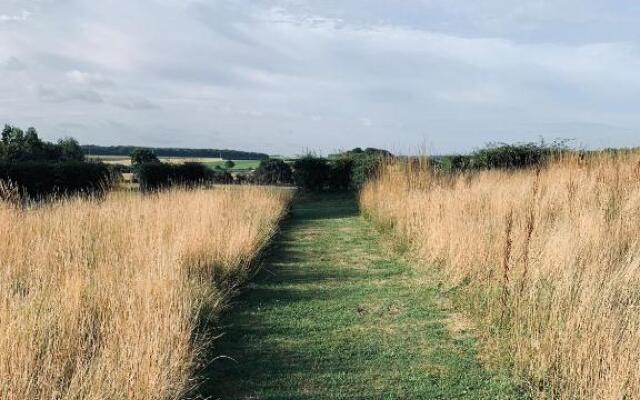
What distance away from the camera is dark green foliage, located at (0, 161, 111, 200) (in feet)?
38.8

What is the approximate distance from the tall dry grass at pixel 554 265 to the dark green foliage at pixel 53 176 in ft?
25.2

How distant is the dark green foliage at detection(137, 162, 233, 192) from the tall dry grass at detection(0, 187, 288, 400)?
7.72 meters

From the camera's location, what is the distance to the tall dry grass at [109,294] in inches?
114

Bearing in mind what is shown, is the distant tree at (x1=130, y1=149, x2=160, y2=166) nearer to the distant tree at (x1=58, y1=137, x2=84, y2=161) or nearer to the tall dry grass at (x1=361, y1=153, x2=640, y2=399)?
the distant tree at (x1=58, y1=137, x2=84, y2=161)

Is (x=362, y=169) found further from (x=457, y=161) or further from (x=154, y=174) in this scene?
(x=154, y=174)

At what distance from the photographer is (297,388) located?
11.7 feet

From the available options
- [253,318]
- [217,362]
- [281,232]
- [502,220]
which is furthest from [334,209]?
[217,362]

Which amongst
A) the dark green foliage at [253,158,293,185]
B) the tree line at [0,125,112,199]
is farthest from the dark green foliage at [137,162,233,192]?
the dark green foliage at [253,158,293,185]

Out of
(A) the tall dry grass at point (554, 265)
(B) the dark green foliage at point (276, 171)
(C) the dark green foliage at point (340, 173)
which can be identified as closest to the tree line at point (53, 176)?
(A) the tall dry grass at point (554, 265)

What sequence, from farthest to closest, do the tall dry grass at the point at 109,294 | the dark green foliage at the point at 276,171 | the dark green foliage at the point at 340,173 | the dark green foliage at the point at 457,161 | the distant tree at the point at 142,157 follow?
the dark green foliage at the point at 340,173 < the dark green foliage at the point at 276,171 < the distant tree at the point at 142,157 < the dark green foliage at the point at 457,161 < the tall dry grass at the point at 109,294

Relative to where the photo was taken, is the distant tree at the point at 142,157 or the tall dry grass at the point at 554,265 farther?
the distant tree at the point at 142,157

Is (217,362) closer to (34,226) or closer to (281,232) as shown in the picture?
(34,226)

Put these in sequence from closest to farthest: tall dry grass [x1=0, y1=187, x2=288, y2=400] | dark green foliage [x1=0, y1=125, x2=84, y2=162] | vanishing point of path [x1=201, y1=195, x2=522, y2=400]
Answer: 1. tall dry grass [x1=0, y1=187, x2=288, y2=400]
2. vanishing point of path [x1=201, y1=195, x2=522, y2=400]
3. dark green foliage [x1=0, y1=125, x2=84, y2=162]

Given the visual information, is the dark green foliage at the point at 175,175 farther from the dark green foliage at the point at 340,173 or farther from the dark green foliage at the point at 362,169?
the dark green foliage at the point at 340,173
